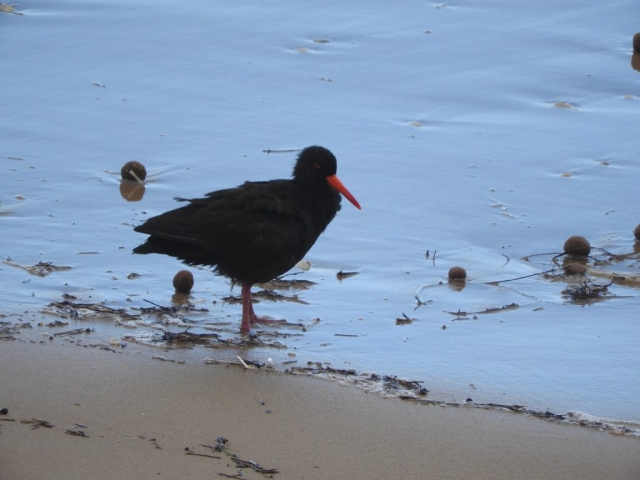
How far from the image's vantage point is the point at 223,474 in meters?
3.59

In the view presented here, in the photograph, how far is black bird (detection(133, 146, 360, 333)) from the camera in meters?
5.49

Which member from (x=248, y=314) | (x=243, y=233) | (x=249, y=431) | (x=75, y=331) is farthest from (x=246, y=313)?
(x=249, y=431)

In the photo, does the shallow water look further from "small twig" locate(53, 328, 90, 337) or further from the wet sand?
the wet sand

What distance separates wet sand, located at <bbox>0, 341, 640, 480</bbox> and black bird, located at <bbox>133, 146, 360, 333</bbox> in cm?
101

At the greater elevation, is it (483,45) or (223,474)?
(483,45)

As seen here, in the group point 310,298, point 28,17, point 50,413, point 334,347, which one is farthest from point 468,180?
point 28,17

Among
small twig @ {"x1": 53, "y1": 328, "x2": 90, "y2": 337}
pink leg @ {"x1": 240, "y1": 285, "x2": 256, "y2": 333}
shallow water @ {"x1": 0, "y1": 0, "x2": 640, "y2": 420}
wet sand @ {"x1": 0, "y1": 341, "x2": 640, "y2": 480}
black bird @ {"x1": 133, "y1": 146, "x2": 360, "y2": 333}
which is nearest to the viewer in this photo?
wet sand @ {"x1": 0, "y1": 341, "x2": 640, "y2": 480}

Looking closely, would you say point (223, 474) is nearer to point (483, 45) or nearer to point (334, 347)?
point (334, 347)

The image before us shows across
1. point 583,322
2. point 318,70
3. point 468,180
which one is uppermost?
point 318,70

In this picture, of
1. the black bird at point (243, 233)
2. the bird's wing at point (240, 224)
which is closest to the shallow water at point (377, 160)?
the black bird at point (243, 233)

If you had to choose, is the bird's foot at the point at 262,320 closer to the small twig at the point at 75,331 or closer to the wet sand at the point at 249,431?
the wet sand at the point at 249,431

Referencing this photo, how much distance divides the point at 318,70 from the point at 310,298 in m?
4.71

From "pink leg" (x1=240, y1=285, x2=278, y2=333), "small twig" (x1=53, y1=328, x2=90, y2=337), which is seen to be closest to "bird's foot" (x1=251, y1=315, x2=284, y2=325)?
"pink leg" (x1=240, y1=285, x2=278, y2=333)

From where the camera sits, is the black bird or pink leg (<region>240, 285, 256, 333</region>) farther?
the black bird
